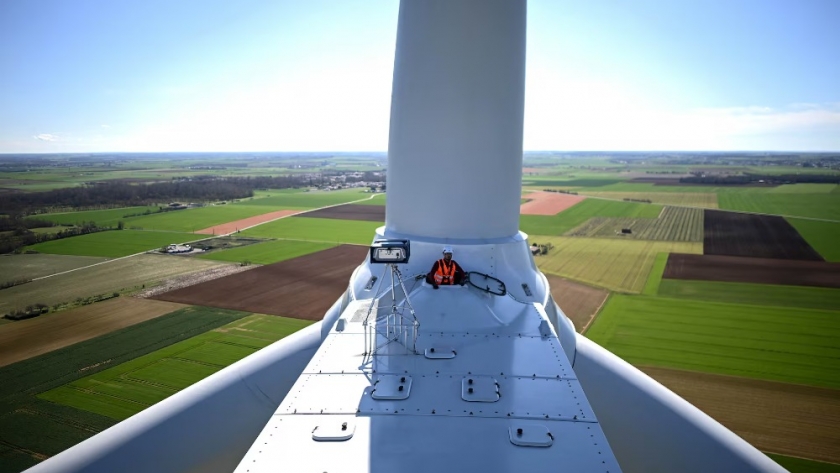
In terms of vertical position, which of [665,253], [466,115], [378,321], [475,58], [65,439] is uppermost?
[475,58]

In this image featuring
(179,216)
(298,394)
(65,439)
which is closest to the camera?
(298,394)

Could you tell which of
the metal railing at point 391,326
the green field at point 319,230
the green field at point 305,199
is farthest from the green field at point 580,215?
the metal railing at point 391,326

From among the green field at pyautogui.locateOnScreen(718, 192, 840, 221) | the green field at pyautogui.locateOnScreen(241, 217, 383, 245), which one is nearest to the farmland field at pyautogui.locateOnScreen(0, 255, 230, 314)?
the green field at pyautogui.locateOnScreen(241, 217, 383, 245)

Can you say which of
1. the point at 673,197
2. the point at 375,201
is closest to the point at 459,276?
the point at 375,201

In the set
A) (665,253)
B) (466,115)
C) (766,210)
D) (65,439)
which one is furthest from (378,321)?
(766,210)

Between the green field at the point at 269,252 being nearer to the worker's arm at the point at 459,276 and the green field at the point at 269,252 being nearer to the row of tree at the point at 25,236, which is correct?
the row of tree at the point at 25,236

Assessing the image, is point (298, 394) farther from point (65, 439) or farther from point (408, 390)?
point (65, 439)
